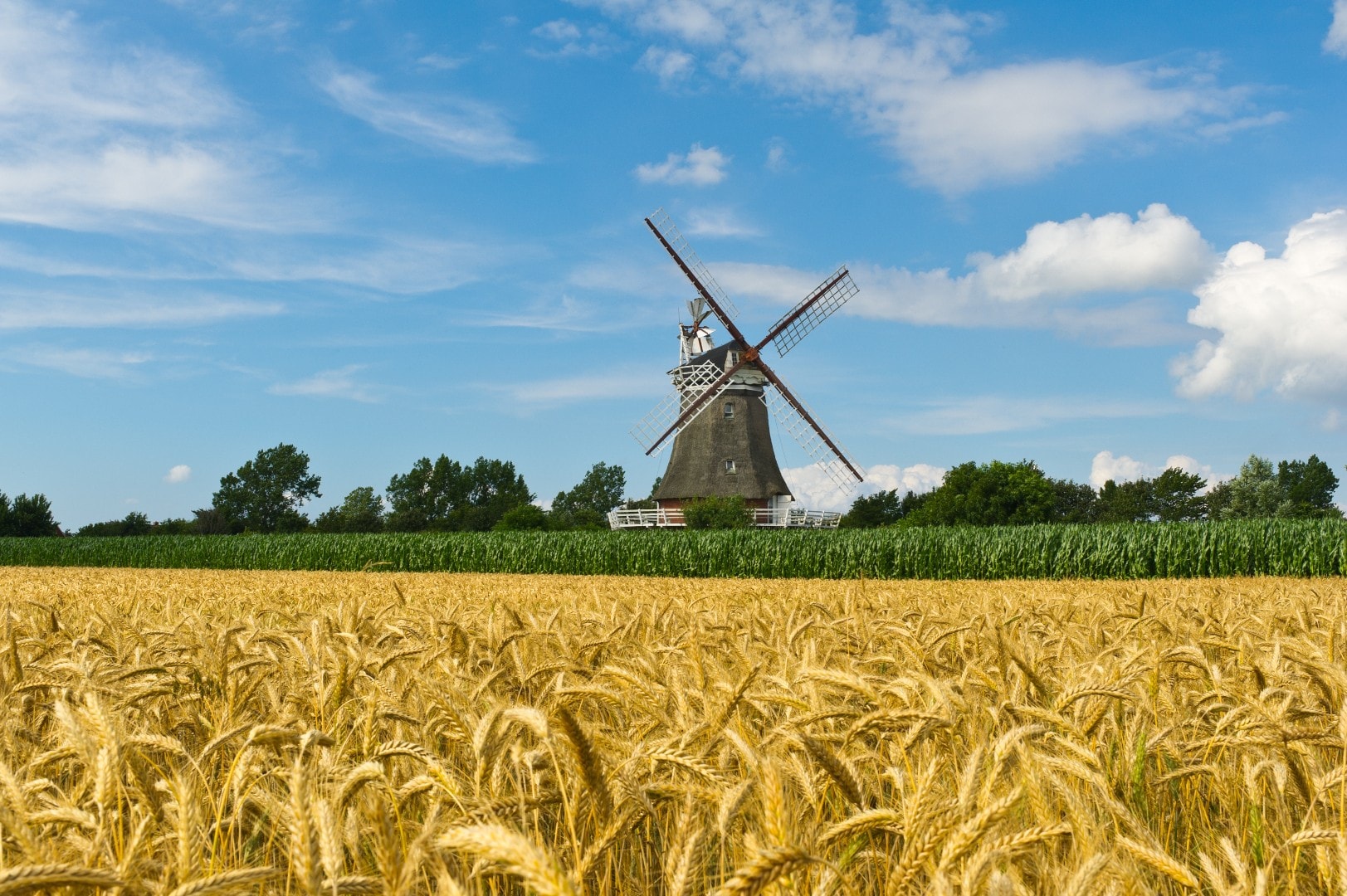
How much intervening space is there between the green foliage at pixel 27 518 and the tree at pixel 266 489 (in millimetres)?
14593

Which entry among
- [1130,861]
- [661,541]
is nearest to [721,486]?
Result: [661,541]

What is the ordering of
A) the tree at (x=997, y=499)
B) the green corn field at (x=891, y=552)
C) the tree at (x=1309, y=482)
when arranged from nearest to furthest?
the green corn field at (x=891, y=552) < the tree at (x=997, y=499) < the tree at (x=1309, y=482)

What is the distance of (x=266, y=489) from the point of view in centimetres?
8869

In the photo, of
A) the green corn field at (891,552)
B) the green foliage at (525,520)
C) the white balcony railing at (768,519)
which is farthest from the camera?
the green foliage at (525,520)

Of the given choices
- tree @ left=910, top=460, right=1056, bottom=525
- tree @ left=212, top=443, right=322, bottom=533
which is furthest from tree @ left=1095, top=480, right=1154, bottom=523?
tree @ left=212, top=443, right=322, bottom=533

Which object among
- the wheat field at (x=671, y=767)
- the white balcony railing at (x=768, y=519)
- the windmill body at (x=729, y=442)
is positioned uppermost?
the windmill body at (x=729, y=442)

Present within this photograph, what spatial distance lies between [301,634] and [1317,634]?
4.41 metres

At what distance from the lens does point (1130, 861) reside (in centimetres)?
161

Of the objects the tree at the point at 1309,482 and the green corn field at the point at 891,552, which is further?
the tree at the point at 1309,482

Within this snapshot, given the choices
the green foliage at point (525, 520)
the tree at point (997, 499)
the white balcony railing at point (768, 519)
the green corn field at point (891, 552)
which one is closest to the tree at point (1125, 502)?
the tree at point (997, 499)

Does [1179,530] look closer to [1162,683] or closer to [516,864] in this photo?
[1162,683]

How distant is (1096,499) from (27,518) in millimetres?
78114

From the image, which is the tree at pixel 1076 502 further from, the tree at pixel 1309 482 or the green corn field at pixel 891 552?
the green corn field at pixel 891 552

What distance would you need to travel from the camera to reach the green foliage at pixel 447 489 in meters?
79.2
